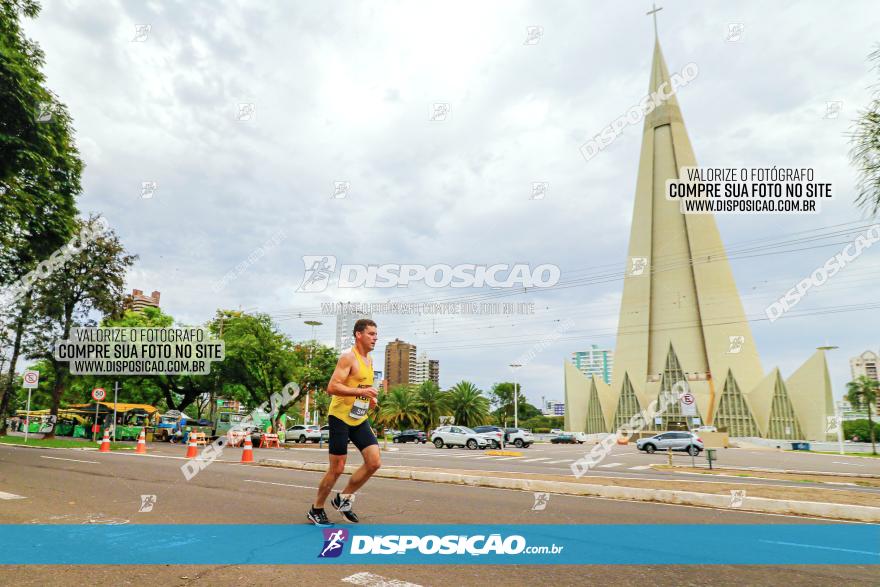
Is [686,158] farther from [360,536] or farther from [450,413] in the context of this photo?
[360,536]

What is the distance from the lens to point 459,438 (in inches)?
1444

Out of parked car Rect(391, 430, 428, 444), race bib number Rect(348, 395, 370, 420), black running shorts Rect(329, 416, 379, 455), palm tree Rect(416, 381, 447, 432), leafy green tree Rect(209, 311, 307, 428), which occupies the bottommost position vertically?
parked car Rect(391, 430, 428, 444)

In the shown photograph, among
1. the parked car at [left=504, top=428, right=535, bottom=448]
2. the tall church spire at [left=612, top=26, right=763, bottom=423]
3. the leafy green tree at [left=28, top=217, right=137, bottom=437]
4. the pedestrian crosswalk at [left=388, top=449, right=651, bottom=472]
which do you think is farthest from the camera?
the tall church spire at [left=612, top=26, right=763, bottom=423]

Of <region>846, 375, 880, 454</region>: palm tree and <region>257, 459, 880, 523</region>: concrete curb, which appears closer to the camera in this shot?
<region>257, 459, 880, 523</region>: concrete curb

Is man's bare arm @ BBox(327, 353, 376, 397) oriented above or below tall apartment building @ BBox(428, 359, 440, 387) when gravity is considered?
below

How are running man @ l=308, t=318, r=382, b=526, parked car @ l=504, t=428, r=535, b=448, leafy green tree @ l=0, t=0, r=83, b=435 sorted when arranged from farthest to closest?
parked car @ l=504, t=428, r=535, b=448
leafy green tree @ l=0, t=0, r=83, b=435
running man @ l=308, t=318, r=382, b=526

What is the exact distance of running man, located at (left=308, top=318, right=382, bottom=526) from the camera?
523cm

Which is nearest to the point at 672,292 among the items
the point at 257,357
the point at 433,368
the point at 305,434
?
the point at 305,434

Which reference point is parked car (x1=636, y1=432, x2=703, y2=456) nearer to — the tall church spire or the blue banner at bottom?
the blue banner at bottom

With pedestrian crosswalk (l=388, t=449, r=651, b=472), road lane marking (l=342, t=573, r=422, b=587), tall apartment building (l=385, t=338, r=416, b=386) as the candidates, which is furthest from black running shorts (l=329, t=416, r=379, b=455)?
tall apartment building (l=385, t=338, r=416, b=386)

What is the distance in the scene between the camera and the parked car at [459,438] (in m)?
35.7

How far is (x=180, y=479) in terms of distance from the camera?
1004 centimetres

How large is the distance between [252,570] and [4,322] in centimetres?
2985

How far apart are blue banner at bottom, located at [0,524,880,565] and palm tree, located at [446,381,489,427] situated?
56.6 meters
